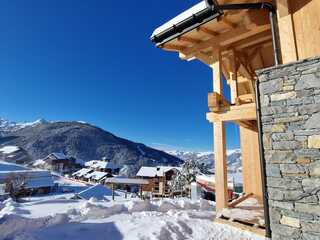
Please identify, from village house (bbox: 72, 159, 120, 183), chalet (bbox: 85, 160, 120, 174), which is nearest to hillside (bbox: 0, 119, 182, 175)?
chalet (bbox: 85, 160, 120, 174)

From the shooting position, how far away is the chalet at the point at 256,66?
3572mm

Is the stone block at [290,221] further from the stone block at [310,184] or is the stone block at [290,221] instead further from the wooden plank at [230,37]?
the wooden plank at [230,37]

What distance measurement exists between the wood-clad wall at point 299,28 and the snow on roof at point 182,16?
164 cm

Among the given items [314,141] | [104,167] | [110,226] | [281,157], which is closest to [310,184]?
[281,157]

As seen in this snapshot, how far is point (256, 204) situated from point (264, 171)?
3161mm

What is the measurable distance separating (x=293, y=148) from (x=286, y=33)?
2106 millimetres

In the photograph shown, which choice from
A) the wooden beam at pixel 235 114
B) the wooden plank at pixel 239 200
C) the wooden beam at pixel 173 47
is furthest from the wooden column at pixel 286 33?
the wooden plank at pixel 239 200

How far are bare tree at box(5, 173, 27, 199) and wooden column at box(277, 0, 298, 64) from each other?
1016 inches

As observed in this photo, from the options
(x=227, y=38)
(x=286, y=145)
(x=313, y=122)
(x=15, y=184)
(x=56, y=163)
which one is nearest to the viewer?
(x=313, y=122)

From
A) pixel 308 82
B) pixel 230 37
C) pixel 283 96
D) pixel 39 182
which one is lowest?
pixel 39 182

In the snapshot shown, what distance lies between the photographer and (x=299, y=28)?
393cm

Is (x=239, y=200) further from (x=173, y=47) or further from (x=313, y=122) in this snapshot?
(x=173, y=47)

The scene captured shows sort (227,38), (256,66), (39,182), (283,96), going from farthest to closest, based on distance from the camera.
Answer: (39,182) < (256,66) < (227,38) < (283,96)

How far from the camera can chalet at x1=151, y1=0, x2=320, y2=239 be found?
A: 3572 mm
